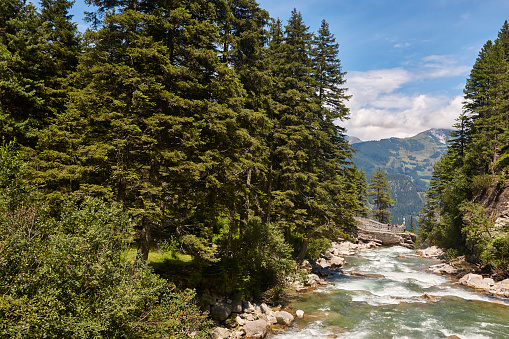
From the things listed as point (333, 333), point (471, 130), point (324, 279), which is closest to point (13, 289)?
point (333, 333)

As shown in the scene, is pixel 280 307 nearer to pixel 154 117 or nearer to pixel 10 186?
pixel 154 117

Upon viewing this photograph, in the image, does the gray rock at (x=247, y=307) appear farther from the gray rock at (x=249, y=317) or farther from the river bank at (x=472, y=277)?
the river bank at (x=472, y=277)

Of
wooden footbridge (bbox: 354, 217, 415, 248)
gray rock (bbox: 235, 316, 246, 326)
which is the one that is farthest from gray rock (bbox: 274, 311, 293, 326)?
wooden footbridge (bbox: 354, 217, 415, 248)

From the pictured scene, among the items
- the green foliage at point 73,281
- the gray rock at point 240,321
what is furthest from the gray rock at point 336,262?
the green foliage at point 73,281

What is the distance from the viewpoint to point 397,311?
1947 cm

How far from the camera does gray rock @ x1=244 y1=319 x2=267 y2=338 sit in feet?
47.2

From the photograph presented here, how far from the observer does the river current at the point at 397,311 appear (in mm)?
15875

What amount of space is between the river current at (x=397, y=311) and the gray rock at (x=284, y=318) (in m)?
0.46

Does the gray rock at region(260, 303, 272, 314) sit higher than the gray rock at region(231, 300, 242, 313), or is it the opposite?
the gray rock at region(231, 300, 242, 313)

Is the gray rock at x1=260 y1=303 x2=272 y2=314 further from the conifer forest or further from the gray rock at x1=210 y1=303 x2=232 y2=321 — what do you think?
the gray rock at x1=210 y1=303 x2=232 y2=321

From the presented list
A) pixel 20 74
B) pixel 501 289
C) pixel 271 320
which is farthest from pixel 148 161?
pixel 501 289

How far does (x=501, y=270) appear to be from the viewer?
1013 inches

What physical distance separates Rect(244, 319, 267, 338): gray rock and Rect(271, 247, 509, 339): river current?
0.66 metres

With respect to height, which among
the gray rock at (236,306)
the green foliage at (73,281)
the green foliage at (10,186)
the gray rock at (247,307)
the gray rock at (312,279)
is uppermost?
the green foliage at (10,186)
